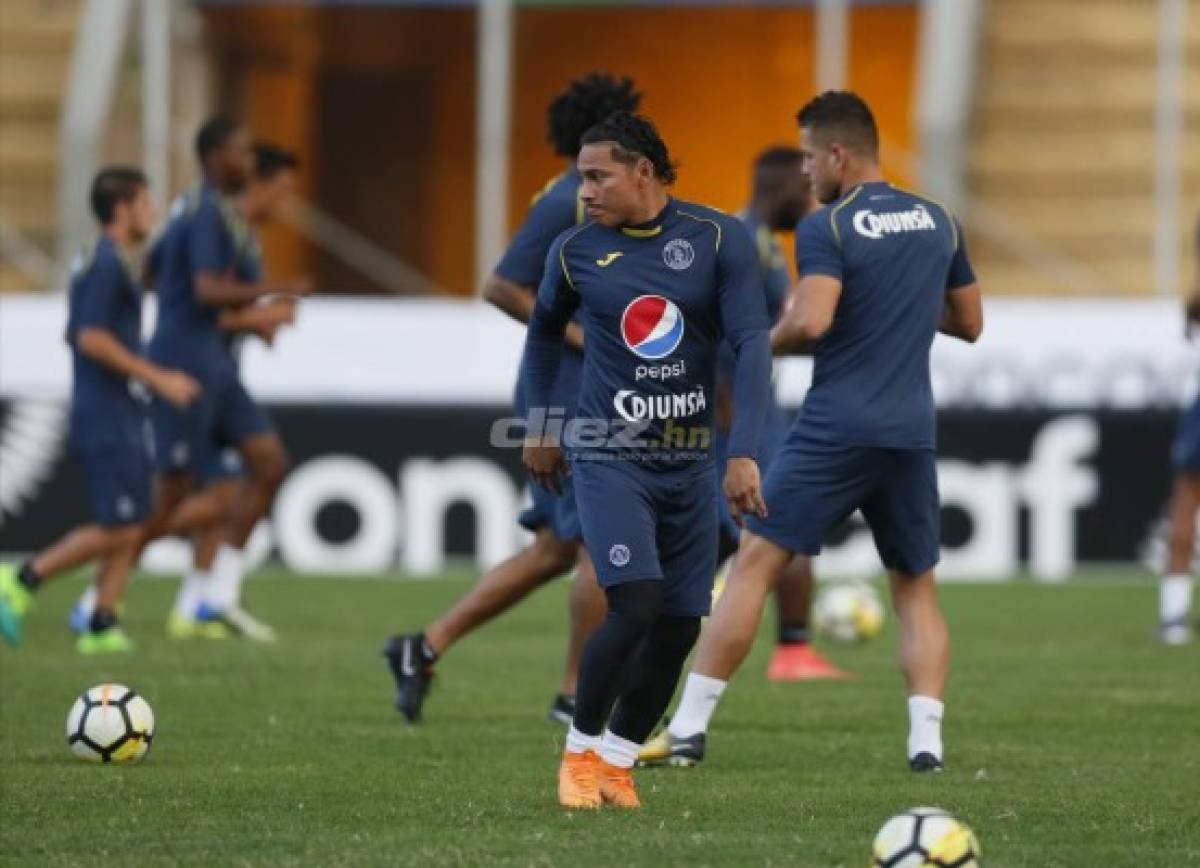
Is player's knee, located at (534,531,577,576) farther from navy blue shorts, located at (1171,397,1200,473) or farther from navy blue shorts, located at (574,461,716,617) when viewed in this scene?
navy blue shorts, located at (1171,397,1200,473)

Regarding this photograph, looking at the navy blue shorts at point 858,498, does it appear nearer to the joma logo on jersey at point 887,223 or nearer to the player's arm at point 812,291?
the player's arm at point 812,291

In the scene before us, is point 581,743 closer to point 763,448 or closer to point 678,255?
point 678,255

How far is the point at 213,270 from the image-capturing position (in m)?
13.8

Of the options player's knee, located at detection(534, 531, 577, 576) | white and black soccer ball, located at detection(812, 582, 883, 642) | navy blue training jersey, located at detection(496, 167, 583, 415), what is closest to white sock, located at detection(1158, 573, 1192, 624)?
white and black soccer ball, located at detection(812, 582, 883, 642)

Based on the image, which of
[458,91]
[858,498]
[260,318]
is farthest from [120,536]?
[458,91]

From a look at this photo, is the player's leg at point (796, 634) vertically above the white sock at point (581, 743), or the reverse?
the white sock at point (581, 743)

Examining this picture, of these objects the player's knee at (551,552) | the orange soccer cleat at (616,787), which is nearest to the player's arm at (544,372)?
the orange soccer cleat at (616,787)

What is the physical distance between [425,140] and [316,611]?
26.7 feet

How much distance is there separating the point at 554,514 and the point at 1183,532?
5.32m

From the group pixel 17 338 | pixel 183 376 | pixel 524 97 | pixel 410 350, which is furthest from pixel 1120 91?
Answer: pixel 183 376

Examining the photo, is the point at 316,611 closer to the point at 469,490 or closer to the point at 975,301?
the point at 469,490

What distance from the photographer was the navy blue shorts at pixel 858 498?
868 centimetres

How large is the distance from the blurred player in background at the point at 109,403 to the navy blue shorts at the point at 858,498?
514 centimetres

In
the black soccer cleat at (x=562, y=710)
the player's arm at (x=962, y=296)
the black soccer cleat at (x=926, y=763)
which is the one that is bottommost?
Answer: the black soccer cleat at (x=562, y=710)
